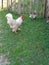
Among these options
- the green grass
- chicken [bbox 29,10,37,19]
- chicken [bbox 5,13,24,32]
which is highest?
chicken [bbox 5,13,24,32]

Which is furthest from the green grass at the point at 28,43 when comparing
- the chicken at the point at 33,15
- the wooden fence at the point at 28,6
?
the wooden fence at the point at 28,6

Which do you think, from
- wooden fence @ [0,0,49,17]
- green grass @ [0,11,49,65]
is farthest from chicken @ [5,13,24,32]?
wooden fence @ [0,0,49,17]

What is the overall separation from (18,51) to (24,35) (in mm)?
819

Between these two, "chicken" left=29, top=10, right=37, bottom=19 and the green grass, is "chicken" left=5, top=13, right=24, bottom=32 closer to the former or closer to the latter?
the green grass

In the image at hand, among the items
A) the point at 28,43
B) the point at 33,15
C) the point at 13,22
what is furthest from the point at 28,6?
the point at 28,43

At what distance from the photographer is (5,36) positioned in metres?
5.51

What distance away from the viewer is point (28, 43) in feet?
16.9

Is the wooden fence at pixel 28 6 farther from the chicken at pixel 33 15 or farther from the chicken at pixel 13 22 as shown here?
the chicken at pixel 13 22

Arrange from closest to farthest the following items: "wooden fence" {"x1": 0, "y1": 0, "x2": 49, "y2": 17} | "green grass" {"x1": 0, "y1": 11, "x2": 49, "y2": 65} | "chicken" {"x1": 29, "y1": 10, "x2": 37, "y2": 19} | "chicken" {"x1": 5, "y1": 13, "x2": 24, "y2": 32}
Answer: "green grass" {"x1": 0, "y1": 11, "x2": 49, "y2": 65} < "chicken" {"x1": 5, "y1": 13, "x2": 24, "y2": 32} < "chicken" {"x1": 29, "y1": 10, "x2": 37, "y2": 19} < "wooden fence" {"x1": 0, "y1": 0, "x2": 49, "y2": 17}

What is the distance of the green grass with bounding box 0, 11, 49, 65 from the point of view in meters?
4.54

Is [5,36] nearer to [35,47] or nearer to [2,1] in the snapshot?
[35,47]

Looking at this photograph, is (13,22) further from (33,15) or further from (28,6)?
(28,6)

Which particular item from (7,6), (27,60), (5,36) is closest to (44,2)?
(7,6)

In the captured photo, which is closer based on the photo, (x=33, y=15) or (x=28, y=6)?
(x=33, y=15)
